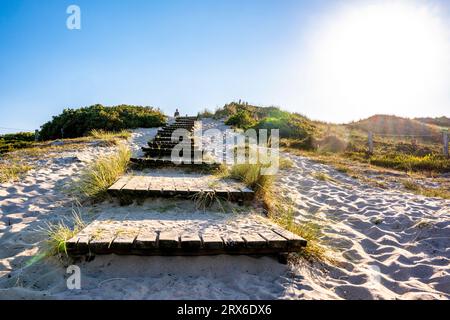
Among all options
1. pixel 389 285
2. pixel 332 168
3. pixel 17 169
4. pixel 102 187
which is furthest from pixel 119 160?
pixel 332 168

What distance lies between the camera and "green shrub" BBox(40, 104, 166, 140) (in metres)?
14.0

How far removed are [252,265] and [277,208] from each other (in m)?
1.66

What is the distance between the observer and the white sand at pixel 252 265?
2.08 metres

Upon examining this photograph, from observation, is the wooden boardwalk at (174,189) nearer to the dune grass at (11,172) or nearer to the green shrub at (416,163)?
the dune grass at (11,172)

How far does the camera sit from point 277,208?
13.0 ft

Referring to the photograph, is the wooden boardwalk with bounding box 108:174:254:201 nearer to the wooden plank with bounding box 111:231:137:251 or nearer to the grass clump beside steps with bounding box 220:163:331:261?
the grass clump beside steps with bounding box 220:163:331:261

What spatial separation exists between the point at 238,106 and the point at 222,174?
18024mm

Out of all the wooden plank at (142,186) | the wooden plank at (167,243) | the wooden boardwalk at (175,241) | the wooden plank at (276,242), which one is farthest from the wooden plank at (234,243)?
the wooden plank at (142,186)

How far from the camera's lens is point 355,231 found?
3453 millimetres

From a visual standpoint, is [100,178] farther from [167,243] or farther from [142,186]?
[167,243]

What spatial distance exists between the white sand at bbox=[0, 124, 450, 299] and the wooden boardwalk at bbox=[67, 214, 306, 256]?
0.30ft

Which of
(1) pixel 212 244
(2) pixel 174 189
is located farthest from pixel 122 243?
(2) pixel 174 189

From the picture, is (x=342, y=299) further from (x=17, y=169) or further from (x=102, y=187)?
(x=17, y=169)

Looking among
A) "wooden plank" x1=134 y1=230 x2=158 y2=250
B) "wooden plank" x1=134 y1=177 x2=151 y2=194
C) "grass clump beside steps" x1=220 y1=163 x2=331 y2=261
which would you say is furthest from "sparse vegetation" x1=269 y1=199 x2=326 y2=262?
"wooden plank" x1=134 y1=177 x2=151 y2=194
